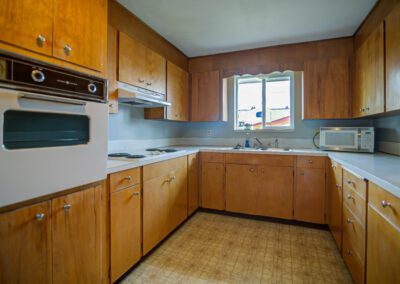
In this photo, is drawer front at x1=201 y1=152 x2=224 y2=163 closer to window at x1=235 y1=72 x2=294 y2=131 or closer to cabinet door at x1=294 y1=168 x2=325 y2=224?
window at x1=235 y1=72 x2=294 y2=131

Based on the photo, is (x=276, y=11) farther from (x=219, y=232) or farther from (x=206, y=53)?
(x=219, y=232)

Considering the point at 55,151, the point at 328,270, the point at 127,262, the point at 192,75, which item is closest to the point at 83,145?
the point at 55,151

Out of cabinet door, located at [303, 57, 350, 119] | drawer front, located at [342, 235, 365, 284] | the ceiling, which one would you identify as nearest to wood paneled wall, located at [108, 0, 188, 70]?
the ceiling

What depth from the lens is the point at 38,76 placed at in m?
1.00

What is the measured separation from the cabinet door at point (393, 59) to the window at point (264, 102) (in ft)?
5.09

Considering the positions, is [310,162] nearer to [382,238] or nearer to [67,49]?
[382,238]

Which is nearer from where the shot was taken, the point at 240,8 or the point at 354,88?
the point at 240,8

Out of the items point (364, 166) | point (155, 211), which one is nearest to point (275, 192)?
point (364, 166)

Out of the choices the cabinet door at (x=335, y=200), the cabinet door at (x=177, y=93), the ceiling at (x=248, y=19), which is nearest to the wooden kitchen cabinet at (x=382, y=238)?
the cabinet door at (x=335, y=200)

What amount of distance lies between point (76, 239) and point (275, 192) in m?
2.22

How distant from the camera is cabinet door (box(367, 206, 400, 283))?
989 millimetres

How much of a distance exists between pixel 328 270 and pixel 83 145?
2.08 meters

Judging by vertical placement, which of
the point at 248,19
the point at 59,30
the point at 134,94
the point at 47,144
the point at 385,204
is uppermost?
the point at 248,19

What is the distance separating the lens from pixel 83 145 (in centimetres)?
121
